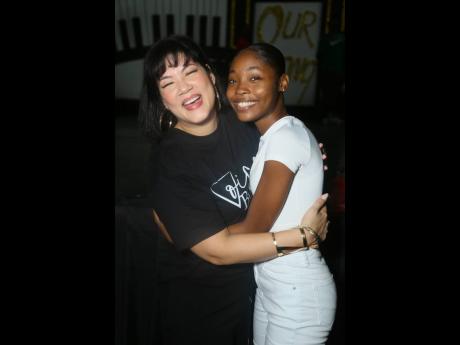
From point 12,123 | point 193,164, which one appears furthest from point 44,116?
point 193,164

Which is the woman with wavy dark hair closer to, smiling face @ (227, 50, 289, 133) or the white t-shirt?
the white t-shirt

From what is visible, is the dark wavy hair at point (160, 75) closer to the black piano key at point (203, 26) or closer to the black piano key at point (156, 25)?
the black piano key at point (203, 26)

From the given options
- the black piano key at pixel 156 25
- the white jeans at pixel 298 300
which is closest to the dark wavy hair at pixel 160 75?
the white jeans at pixel 298 300

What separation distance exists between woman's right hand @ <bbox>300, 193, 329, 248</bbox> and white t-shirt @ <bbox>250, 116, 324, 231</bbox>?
22 millimetres

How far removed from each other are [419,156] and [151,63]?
33.1 inches

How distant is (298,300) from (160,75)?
0.84 m

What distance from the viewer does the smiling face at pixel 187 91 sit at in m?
1.13

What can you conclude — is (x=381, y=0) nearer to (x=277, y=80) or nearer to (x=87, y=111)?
(x=277, y=80)

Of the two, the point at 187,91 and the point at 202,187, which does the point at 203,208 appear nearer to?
the point at 202,187

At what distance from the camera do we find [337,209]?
159 cm

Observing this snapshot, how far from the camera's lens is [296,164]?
1017mm

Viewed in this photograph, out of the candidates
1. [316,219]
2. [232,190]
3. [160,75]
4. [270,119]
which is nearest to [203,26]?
[160,75]

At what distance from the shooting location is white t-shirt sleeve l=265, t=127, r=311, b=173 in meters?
1.00

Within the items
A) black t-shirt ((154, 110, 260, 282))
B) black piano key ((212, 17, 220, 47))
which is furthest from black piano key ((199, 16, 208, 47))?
black t-shirt ((154, 110, 260, 282))
